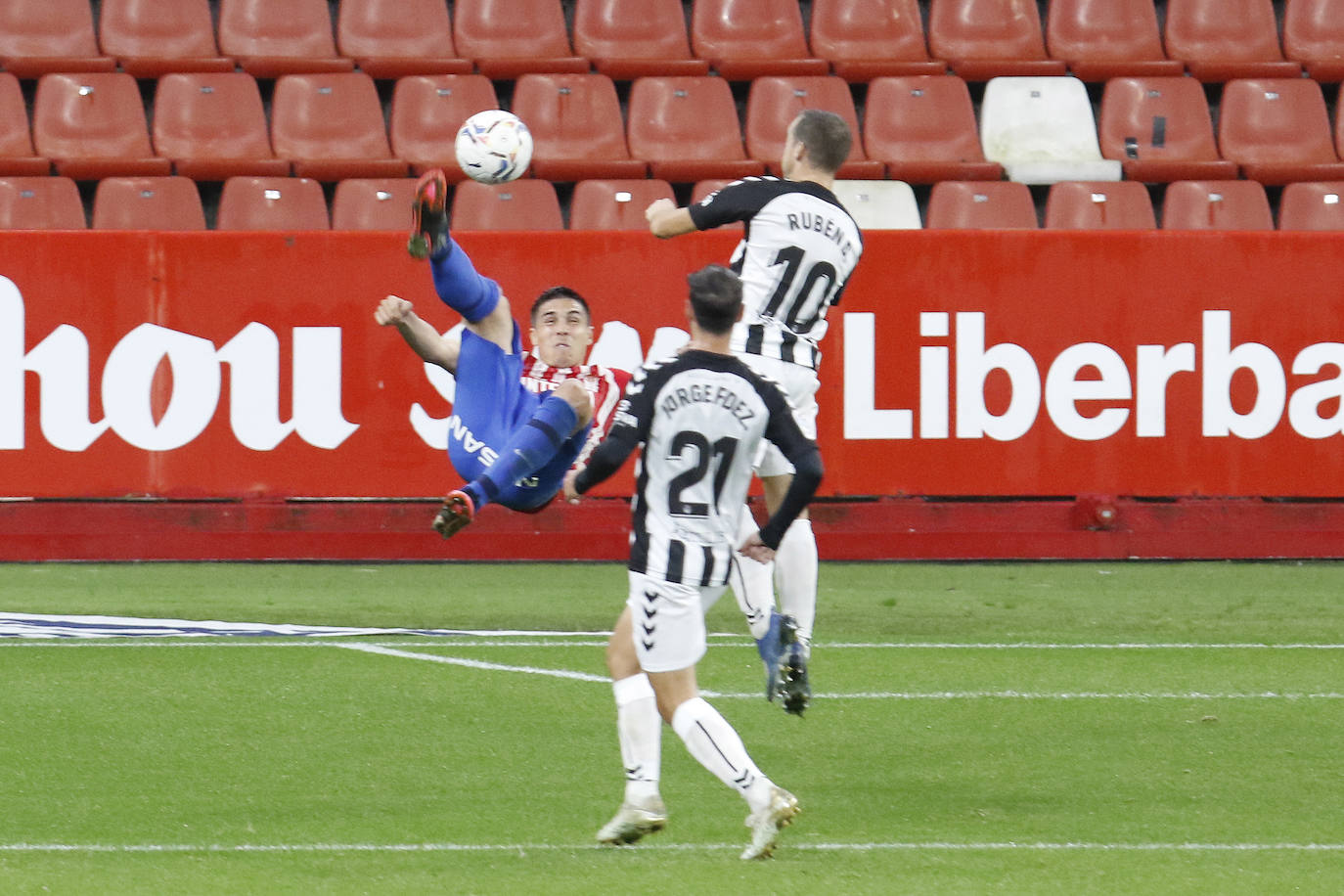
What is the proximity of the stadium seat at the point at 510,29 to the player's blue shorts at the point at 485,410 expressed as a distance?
734 cm

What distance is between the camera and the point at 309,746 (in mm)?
7004

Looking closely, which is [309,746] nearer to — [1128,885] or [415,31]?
[1128,885]

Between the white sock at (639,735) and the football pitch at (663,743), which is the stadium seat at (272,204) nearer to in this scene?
the football pitch at (663,743)

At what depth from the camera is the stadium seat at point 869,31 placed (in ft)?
48.8

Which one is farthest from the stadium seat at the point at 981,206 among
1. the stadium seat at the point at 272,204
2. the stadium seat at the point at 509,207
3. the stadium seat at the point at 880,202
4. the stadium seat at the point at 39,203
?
the stadium seat at the point at 39,203

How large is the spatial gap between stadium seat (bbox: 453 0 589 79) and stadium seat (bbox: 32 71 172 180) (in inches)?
95.2

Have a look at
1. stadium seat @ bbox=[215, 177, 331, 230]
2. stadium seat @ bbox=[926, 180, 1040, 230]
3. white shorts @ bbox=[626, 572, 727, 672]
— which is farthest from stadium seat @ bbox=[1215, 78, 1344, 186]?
white shorts @ bbox=[626, 572, 727, 672]

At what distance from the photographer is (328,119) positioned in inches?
539

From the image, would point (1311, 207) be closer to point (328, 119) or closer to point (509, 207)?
point (509, 207)

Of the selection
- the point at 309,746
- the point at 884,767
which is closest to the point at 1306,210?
the point at 884,767

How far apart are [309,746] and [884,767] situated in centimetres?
200

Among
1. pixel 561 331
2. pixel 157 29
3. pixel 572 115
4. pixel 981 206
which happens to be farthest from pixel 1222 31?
pixel 561 331

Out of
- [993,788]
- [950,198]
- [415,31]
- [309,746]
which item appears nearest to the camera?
[993,788]

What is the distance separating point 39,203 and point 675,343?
4.29 m
